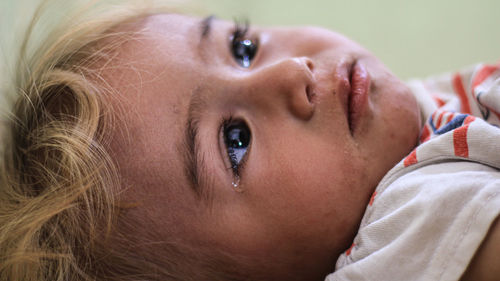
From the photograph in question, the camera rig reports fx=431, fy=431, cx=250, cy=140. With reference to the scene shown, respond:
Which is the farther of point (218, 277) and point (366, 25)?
point (366, 25)

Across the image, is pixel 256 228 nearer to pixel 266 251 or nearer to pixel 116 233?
pixel 266 251

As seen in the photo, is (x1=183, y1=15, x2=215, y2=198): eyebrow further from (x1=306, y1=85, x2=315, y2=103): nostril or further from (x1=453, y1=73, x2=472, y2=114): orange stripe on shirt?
(x1=453, y1=73, x2=472, y2=114): orange stripe on shirt

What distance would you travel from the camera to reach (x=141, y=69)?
21.6 inches

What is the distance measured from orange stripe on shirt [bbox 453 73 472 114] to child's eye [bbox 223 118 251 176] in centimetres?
32

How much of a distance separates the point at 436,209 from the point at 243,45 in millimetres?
379

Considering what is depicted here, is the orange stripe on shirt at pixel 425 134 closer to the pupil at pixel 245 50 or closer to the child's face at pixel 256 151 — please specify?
the child's face at pixel 256 151

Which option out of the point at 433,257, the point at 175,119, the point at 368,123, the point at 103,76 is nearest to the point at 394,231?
the point at 433,257

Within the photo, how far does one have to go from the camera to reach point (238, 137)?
55cm

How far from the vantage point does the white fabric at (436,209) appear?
390 millimetres

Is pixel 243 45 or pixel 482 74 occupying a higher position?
pixel 243 45

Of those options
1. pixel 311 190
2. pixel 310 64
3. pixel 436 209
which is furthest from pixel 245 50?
pixel 436 209

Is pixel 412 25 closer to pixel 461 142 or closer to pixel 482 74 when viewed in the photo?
pixel 482 74

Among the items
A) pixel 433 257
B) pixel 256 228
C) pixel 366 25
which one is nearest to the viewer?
pixel 433 257

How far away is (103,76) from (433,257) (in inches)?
17.1
